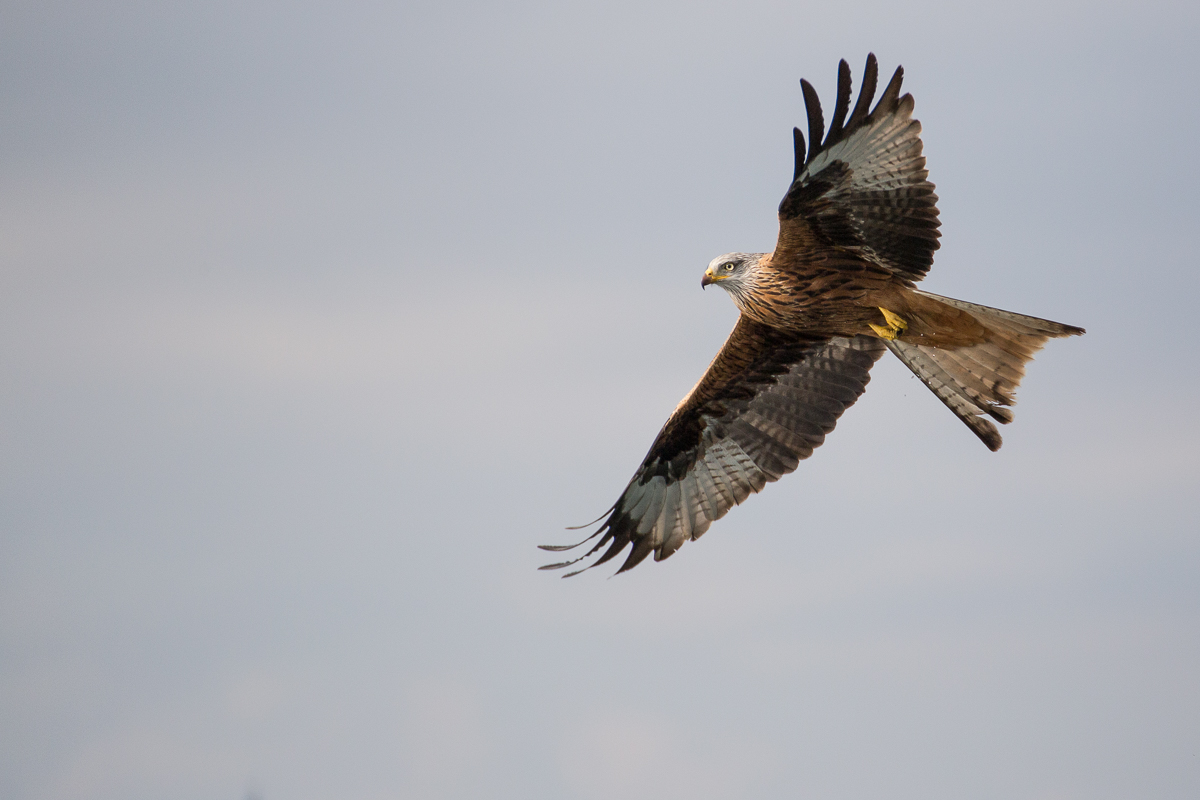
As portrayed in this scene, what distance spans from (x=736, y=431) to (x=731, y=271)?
2023 millimetres

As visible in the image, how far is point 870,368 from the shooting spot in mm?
12852

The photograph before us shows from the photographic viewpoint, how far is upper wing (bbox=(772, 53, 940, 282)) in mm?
10414

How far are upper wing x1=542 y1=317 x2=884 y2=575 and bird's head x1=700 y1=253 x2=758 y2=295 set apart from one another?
845 millimetres

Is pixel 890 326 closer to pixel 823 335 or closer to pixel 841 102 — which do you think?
pixel 823 335

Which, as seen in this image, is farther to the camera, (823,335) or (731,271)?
(823,335)

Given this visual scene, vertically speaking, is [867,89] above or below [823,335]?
above

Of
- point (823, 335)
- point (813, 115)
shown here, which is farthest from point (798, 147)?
point (823, 335)

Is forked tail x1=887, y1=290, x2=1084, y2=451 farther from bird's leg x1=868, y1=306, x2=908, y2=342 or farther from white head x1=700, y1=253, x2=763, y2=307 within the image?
white head x1=700, y1=253, x2=763, y2=307

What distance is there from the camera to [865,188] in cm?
1077

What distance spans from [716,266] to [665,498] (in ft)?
8.51

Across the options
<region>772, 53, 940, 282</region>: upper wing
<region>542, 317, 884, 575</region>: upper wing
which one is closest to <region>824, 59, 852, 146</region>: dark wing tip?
<region>772, 53, 940, 282</region>: upper wing

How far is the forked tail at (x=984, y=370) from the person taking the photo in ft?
37.6

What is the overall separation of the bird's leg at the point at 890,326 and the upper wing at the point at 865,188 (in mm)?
426

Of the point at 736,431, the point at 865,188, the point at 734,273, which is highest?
the point at 865,188
